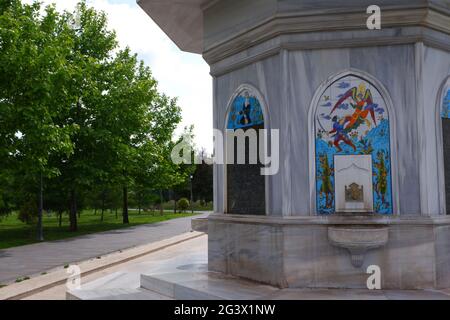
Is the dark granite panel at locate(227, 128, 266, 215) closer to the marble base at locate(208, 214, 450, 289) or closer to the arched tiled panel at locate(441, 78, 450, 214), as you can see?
the marble base at locate(208, 214, 450, 289)

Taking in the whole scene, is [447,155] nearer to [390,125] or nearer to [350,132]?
[390,125]

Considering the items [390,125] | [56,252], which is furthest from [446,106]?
[56,252]

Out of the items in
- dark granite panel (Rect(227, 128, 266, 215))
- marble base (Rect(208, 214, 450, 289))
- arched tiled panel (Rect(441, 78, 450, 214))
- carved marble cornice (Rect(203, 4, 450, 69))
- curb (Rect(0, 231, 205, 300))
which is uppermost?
carved marble cornice (Rect(203, 4, 450, 69))

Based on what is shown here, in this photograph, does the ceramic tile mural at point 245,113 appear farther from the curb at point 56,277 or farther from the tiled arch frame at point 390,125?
the curb at point 56,277

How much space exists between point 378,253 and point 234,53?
4.75 m

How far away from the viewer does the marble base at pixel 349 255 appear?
283 inches

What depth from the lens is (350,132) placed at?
7512 mm

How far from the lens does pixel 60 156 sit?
2334 cm

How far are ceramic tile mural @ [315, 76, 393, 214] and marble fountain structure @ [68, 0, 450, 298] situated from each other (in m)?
0.02

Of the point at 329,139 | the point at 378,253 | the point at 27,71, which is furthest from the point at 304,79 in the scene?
the point at 27,71

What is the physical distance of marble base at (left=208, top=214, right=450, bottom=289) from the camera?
718cm

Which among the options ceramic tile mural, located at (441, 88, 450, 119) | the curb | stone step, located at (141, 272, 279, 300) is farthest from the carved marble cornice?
the curb

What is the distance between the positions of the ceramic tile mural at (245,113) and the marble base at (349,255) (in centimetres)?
199

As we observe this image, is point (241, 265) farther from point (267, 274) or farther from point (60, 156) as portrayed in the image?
point (60, 156)
